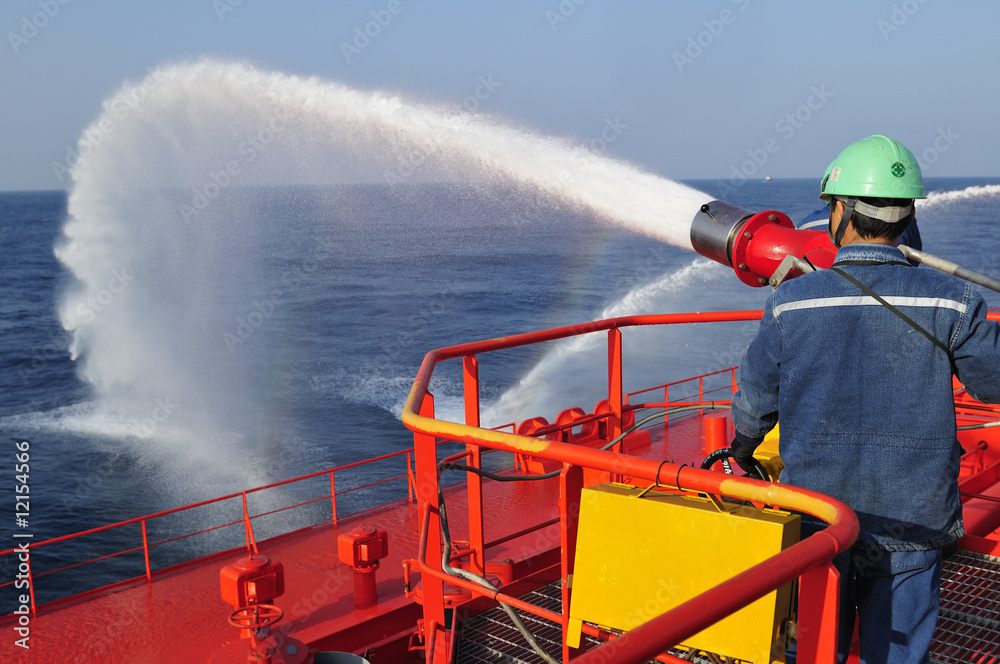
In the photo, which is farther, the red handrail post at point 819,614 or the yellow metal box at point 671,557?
the yellow metal box at point 671,557

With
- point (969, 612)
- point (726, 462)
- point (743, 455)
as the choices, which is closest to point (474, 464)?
point (726, 462)

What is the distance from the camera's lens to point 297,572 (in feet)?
27.4

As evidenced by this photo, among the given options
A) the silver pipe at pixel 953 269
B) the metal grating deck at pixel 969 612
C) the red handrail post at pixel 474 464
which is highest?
the silver pipe at pixel 953 269

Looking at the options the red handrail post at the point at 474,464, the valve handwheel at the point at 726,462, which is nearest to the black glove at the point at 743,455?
the valve handwheel at the point at 726,462

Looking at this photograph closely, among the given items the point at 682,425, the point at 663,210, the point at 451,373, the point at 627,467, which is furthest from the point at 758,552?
the point at 451,373

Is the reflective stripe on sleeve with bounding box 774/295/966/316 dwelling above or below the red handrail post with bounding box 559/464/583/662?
above

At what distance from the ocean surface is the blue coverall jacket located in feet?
72.7

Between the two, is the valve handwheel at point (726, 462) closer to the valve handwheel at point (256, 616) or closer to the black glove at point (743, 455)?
the black glove at point (743, 455)

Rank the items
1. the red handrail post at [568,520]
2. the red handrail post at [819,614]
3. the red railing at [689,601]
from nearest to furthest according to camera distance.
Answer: the red railing at [689,601] < the red handrail post at [819,614] < the red handrail post at [568,520]

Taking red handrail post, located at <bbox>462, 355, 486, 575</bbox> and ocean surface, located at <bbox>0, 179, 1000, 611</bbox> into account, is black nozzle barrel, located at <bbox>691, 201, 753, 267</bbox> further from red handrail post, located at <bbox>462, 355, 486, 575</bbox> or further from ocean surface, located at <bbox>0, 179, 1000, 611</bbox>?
ocean surface, located at <bbox>0, 179, 1000, 611</bbox>

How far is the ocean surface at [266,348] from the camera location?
2892 cm

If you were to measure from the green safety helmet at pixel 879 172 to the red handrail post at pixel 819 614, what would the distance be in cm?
135

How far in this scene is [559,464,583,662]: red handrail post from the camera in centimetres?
328

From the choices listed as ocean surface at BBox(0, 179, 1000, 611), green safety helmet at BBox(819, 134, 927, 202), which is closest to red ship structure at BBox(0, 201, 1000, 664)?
green safety helmet at BBox(819, 134, 927, 202)
